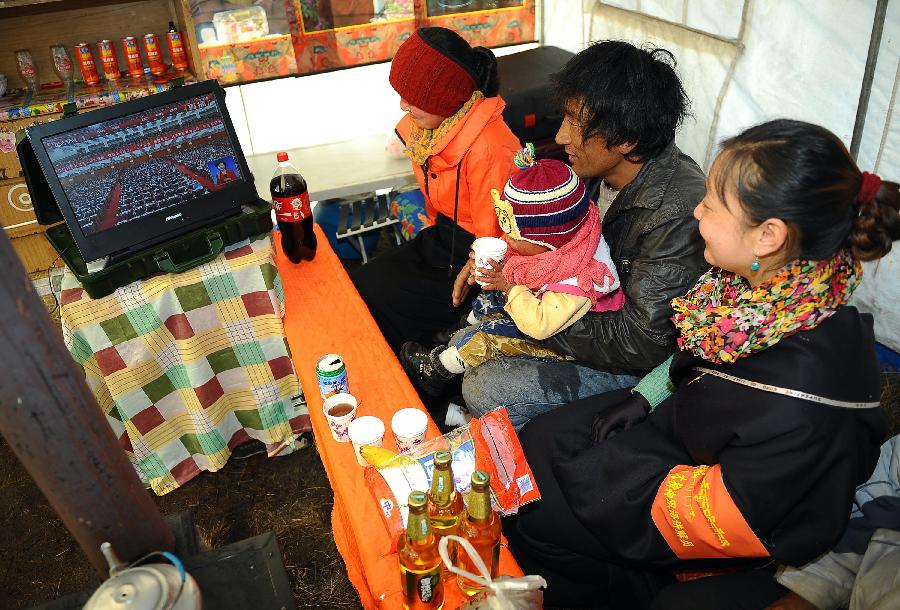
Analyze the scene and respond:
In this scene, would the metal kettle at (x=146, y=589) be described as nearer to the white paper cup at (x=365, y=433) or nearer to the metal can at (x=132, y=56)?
the white paper cup at (x=365, y=433)

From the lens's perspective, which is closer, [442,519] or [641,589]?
[442,519]

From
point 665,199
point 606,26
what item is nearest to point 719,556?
point 665,199

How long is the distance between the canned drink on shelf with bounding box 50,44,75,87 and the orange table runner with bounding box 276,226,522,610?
2077 mm

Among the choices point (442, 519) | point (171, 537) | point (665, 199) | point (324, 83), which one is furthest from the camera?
point (324, 83)

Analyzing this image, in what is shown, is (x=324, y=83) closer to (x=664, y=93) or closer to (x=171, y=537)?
(x=664, y=93)

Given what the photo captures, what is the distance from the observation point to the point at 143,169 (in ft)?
7.09

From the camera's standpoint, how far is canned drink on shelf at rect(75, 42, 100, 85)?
12.0 feet

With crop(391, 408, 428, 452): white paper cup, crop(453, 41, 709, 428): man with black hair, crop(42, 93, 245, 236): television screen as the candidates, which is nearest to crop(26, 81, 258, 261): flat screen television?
crop(42, 93, 245, 236): television screen

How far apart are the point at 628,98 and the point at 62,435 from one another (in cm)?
177

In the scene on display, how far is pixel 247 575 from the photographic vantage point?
1189 millimetres

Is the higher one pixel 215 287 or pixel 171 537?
pixel 171 537

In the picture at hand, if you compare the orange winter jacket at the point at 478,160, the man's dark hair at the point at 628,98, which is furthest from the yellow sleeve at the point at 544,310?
the orange winter jacket at the point at 478,160

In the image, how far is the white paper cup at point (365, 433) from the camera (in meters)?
1.74

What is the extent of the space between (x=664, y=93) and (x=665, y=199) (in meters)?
0.36
